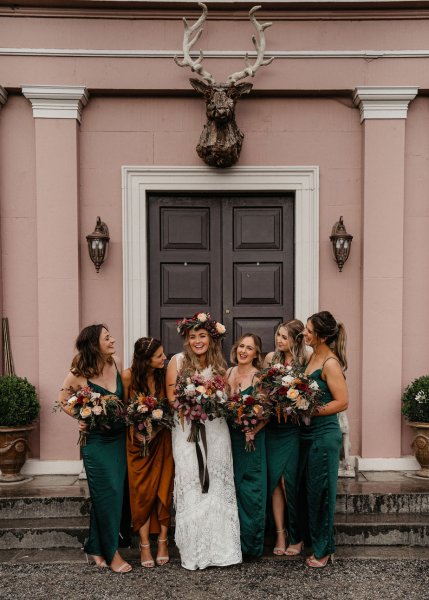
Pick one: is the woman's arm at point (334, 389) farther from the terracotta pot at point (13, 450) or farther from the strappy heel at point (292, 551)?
the terracotta pot at point (13, 450)

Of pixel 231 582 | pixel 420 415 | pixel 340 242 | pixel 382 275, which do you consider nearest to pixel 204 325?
pixel 231 582

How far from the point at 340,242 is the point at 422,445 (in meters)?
2.28

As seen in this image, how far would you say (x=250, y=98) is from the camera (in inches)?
254

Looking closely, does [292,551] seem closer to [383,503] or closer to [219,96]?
[383,503]

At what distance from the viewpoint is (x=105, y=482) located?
445 centimetres

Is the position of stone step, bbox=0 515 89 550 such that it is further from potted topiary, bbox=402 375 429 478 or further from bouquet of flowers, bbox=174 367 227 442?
potted topiary, bbox=402 375 429 478

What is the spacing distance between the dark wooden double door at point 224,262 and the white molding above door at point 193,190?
18 centimetres

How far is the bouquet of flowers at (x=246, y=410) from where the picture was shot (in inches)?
170

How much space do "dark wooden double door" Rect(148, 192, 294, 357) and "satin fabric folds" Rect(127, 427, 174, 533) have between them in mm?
2079

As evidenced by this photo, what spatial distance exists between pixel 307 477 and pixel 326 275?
2.58 meters

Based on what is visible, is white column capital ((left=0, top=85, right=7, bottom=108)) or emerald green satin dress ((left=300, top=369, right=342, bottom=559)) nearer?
emerald green satin dress ((left=300, top=369, right=342, bottom=559))

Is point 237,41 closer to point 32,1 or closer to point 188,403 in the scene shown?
point 32,1

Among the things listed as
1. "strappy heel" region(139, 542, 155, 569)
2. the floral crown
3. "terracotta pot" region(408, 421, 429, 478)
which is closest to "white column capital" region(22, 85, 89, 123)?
the floral crown

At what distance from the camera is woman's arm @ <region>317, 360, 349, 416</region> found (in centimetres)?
443
